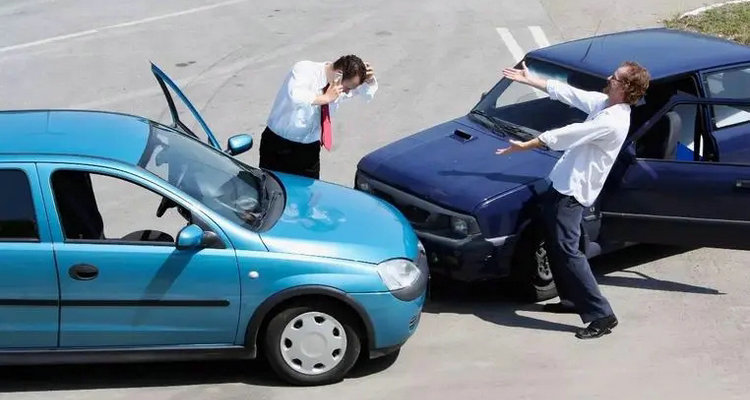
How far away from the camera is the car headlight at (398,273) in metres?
Answer: 6.48

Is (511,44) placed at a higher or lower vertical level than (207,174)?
lower

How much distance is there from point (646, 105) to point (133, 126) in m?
A: 3.76

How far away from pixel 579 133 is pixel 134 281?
2.98 m

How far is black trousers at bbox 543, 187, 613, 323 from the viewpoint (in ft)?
24.0

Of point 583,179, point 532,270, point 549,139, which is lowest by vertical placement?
point 532,270

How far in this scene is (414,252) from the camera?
684 centimetres

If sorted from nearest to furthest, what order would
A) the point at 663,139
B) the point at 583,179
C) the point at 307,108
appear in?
the point at 583,179
the point at 663,139
the point at 307,108

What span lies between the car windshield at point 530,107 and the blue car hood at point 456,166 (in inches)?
6.9

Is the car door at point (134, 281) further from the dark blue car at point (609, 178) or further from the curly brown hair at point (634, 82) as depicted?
the curly brown hair at point (634, 82)

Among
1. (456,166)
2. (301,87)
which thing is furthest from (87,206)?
(456,166)

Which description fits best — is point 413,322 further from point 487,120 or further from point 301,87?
point 487,120

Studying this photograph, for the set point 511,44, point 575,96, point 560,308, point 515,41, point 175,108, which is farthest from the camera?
point 515,41

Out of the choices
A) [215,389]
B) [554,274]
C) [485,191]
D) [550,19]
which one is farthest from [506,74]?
[550,19]

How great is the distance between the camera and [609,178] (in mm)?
7785
